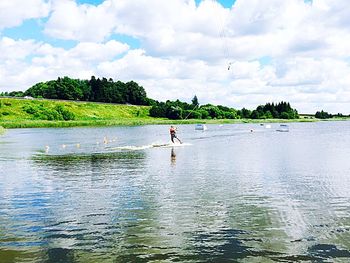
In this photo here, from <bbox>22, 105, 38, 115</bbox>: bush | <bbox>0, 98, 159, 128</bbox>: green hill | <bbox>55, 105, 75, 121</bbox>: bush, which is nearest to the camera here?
<bbox>0, 98, 159, 128</bbox>: green hill

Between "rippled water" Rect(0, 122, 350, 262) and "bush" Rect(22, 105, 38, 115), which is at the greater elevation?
"bush" Rect(22, 105, 38, 115)

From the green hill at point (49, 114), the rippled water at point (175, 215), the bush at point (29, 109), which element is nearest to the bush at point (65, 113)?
the green hill at point (49, 114)

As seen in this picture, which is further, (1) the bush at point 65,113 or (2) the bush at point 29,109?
(1) the bush at point 65,113

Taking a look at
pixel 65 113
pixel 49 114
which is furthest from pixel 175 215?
pixel 65 113

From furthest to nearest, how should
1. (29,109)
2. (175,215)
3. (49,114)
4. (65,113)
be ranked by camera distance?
(65,113)
(29,109)
(49,114)
(175,215)

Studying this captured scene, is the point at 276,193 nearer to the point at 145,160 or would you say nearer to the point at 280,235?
the point at 280,235

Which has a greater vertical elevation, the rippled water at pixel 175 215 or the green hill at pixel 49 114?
the green hill at pixel 49 114

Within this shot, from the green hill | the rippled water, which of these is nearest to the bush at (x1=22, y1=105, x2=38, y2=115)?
the green hill

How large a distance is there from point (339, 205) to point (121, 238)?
10.6 metres

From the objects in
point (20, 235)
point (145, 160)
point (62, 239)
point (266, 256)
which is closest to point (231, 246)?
point (266, 256)

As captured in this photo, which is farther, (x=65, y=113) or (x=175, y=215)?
(x=65, y=113)

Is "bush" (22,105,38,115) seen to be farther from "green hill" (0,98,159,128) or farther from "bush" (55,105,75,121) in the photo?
"bush" (55,105,75,121)

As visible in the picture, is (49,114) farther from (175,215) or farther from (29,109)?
(175,215)

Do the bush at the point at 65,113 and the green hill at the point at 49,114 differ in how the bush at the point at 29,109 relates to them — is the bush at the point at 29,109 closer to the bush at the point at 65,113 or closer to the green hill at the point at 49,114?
the green hill at the point at 49,114
